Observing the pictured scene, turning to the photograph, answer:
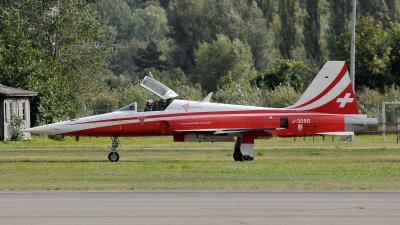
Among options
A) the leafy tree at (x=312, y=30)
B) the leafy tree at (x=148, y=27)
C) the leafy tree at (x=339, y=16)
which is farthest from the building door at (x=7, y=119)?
the leafy tree at (x=148, y=27)

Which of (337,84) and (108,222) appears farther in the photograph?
(337,84)

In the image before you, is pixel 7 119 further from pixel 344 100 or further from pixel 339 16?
pixel 339 16

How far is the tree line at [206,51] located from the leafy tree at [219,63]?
103mm

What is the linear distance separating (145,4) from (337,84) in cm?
15179

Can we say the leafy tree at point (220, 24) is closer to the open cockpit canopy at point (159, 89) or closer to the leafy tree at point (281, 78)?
the leafy tree at point (281, 78)

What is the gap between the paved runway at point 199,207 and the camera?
15.1 m

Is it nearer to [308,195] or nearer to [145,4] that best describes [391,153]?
[308,195]

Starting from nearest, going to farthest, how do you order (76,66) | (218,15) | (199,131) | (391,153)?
(199,131)
(391,153)
(76,66)
(218,15)

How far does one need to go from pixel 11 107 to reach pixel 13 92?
1207 mm

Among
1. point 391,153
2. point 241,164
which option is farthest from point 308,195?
point 391,153

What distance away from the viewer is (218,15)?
10519 centimetres

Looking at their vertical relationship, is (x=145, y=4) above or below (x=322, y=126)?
above

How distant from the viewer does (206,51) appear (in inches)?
3748

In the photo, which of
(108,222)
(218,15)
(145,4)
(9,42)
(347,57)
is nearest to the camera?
(108,222)
